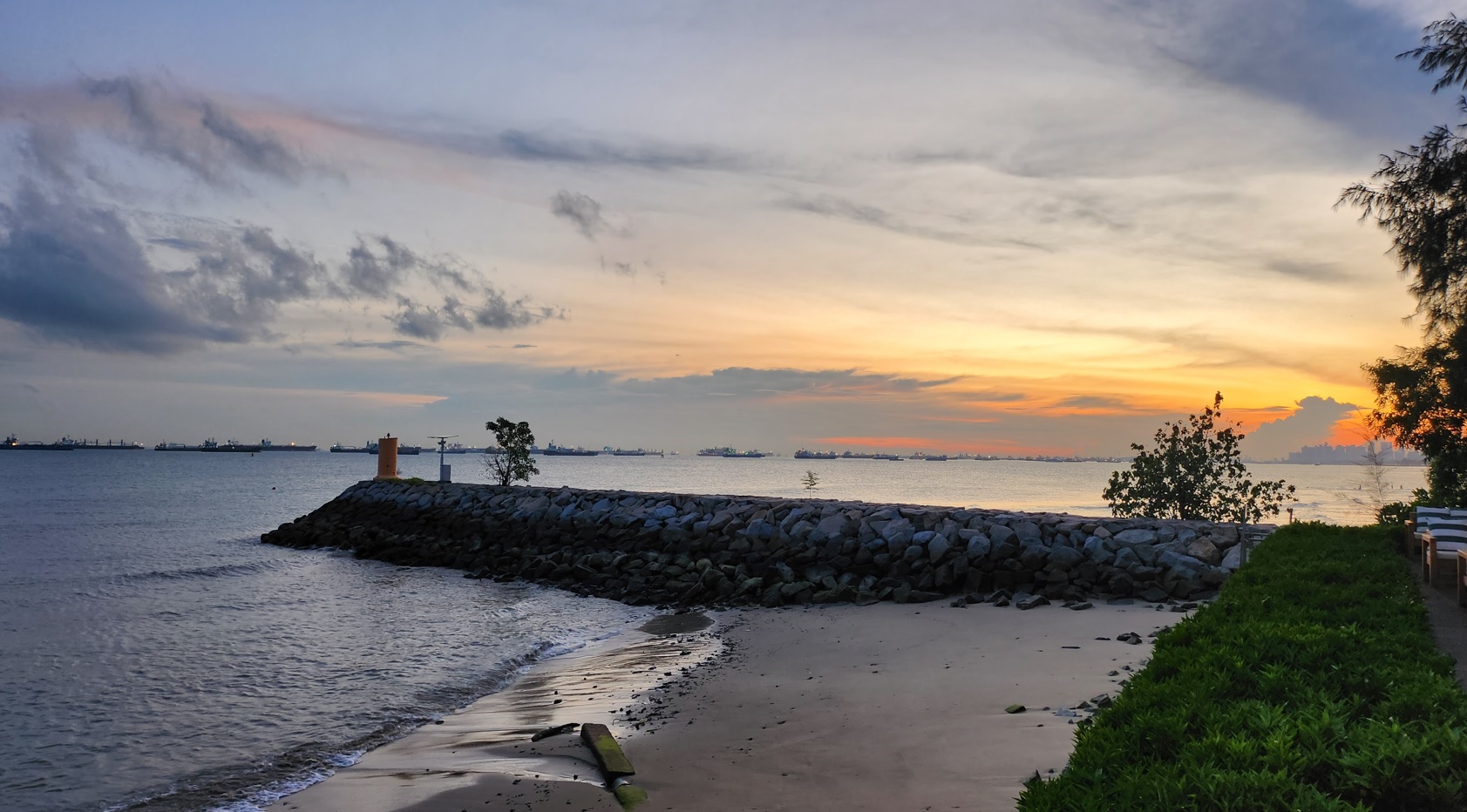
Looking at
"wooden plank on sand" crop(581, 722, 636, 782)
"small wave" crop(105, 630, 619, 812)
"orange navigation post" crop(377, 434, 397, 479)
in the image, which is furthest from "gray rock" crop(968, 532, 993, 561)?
"orange navigation post" crop(377, 434, 397, 479)

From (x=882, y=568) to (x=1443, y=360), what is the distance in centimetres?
1131

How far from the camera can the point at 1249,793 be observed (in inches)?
123

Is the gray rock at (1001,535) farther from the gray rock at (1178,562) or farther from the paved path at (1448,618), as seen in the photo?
the paved path at (1448,618)

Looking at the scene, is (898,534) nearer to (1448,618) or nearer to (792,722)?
(792,722)

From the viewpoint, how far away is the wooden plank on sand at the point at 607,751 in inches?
272

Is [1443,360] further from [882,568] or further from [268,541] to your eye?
[268,541]

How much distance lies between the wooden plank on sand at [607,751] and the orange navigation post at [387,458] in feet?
110

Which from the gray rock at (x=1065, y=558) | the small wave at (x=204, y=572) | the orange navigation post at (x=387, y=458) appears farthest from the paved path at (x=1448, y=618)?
the orange navigation post at (x=387, y=458)

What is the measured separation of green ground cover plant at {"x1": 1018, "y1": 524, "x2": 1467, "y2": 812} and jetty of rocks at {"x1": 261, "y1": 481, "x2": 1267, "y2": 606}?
26.2 ft

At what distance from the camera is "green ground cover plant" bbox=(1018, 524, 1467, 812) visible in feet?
10.5

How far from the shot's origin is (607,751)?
7.29 m

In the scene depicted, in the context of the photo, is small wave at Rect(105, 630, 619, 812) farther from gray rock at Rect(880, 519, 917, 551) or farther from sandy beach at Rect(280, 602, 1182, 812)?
gray rock at Rect(880, 519, 917, 551)

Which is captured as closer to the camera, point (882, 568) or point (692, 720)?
point (692, 720)

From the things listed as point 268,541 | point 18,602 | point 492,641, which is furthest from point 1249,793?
point 268,541
